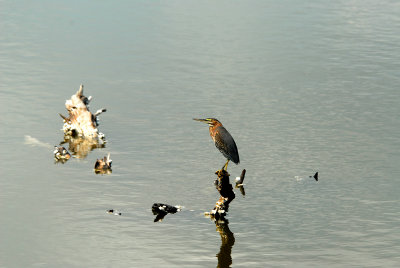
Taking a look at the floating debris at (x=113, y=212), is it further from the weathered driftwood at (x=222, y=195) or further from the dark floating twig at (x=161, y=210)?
the weathered driftwood at (x=222, y=195)

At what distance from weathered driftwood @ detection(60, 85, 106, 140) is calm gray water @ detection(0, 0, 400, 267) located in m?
0.70

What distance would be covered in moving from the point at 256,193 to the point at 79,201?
5.92 m

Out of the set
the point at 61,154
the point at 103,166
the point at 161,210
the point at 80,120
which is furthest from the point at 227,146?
the point at 80,120

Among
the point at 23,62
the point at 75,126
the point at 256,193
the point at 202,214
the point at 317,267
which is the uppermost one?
the point at 23,62

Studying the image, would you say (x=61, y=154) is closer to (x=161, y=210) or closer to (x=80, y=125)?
(x=80, y=125)

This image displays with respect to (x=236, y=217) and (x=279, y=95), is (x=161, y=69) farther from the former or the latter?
(x=236, y=217)

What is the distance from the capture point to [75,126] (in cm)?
3569

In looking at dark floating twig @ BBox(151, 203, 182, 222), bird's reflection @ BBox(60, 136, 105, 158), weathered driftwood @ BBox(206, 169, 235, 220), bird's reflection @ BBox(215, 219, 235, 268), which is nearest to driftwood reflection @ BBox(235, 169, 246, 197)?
weathered driftwood @ BBox(206, 169, 235, 220)

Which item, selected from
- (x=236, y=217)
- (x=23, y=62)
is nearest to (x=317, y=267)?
(x=236, y=217)

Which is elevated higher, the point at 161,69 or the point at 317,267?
the point at 161,69

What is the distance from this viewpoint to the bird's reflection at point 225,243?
24203mm

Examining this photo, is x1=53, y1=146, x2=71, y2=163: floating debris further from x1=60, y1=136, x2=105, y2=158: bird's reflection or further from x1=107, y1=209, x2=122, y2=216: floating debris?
x1=107, y1=209, x2=122, y2=216: floating debris

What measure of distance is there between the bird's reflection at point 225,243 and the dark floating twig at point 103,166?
235 inches

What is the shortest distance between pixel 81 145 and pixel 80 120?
133cm
